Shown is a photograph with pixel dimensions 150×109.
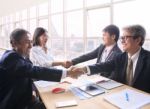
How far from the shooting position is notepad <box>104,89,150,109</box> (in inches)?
50.4

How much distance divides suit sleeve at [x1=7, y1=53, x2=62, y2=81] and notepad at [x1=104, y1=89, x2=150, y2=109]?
52cm

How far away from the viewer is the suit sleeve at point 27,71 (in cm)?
153

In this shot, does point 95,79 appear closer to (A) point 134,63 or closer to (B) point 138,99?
(A) point 134,63

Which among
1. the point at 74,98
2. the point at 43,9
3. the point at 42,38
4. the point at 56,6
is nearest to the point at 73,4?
the point at 56,6

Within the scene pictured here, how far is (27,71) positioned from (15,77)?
109 mm

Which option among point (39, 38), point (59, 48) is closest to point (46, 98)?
point (39, 38)

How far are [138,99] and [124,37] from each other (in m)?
0.83

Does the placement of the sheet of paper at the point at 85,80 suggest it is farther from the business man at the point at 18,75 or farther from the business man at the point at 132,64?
the business man at the point at 18,75

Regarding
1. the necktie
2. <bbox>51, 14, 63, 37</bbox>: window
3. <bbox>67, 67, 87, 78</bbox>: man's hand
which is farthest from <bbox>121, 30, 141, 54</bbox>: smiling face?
<bbox>51, 14, 63, 37</bbox>: window

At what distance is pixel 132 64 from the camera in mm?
1917

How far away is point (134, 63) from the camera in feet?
6.27

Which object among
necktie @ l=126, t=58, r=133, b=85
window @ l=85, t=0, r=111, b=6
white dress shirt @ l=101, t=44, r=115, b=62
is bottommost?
necktie @ l=126, t=58, r=133, b=85

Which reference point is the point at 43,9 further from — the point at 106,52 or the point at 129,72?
the point at 129,72

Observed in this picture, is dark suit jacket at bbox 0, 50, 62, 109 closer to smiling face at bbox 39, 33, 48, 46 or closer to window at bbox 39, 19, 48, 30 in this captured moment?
smiling face at bbox 39, 33, 48, 46
